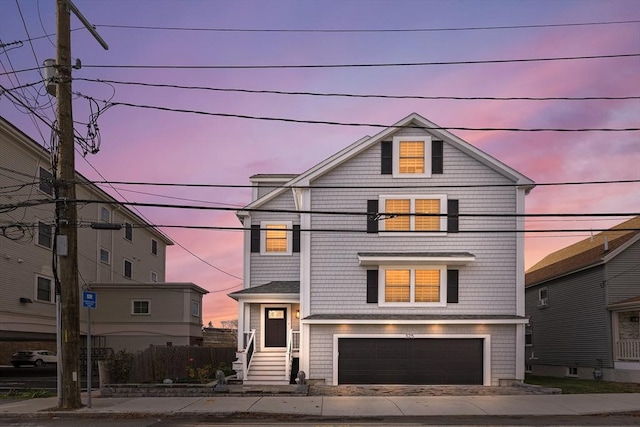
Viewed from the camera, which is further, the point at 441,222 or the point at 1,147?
the point at 1,147

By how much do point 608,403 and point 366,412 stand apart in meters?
7.64

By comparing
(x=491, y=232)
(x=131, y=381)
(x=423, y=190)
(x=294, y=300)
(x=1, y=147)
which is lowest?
(x=131, y=381)

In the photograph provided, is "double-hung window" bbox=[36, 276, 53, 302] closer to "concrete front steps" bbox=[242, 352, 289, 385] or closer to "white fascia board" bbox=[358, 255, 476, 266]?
"concrete front steps" bbox=[242, 352, 289, 385]

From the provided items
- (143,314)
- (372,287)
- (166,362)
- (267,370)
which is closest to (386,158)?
(372,287)

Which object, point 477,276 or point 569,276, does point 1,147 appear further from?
point 569,276

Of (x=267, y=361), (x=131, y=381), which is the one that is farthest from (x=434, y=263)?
(x=131, y=381)

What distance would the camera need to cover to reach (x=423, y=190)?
2606cm

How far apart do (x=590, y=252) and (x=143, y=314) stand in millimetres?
25990

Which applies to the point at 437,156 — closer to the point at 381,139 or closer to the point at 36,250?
the point at 381,139

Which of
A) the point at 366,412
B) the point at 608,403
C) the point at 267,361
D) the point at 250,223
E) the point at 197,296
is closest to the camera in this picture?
the point at 366,412

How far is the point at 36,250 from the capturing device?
36344mm

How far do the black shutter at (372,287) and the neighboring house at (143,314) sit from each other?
18.1 m

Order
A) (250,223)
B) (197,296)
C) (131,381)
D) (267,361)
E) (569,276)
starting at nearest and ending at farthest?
(131,381) < (267,361) < (250,223) < (569,276) < (197,296)

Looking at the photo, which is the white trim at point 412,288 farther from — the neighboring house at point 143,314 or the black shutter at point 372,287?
the neighboring house at point 143,314
